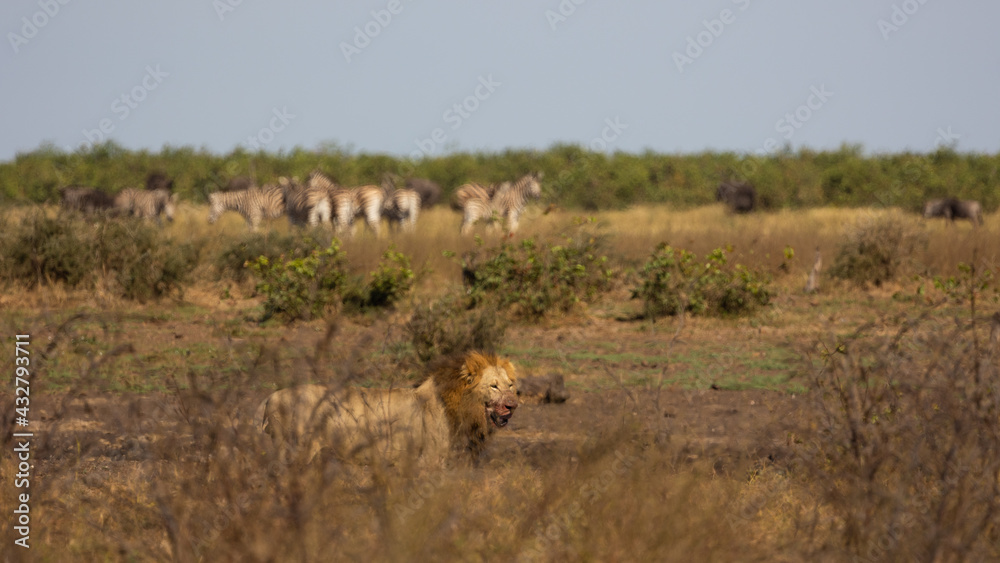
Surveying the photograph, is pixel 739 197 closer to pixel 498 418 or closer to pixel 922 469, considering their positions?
pixel 498 418

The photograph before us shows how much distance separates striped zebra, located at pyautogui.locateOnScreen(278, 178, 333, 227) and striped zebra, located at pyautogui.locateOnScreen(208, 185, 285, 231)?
62 cm

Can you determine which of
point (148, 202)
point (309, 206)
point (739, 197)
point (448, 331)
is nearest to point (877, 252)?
point (448, 331)

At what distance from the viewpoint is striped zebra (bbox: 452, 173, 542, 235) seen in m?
23.4

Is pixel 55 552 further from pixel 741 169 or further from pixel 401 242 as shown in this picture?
pixel 741 169

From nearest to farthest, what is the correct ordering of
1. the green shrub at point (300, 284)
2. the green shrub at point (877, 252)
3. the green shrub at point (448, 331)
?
the green shrub at point (448, 331) → the green shrub at point (300, 284) → the green shrub at point (877, 252)

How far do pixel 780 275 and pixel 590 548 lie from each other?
1323cm

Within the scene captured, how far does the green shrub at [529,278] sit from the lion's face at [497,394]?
691 cm

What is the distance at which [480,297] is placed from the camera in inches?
501

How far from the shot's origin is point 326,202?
68.3ft

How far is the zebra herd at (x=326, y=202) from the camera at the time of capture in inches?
819

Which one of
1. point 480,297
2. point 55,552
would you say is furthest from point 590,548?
point 480,297

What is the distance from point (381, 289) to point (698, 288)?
13.2 feet

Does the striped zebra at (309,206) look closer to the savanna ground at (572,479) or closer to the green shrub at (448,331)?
the green shrub at (448,331)

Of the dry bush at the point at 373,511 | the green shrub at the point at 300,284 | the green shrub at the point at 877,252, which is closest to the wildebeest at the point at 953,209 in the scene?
the green shrub at the point at 877,252
